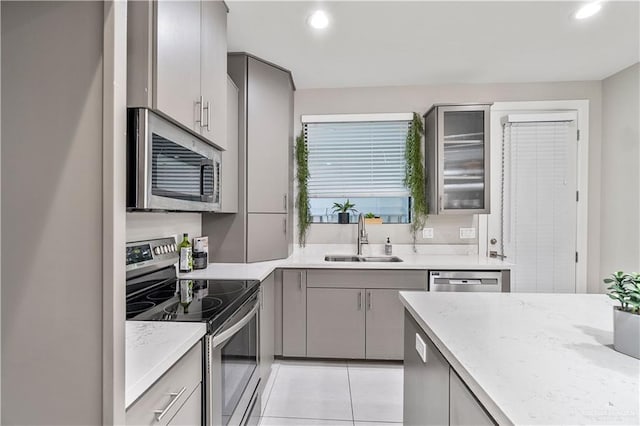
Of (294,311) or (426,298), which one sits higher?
(426,298)

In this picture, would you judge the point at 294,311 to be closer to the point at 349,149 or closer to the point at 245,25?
the point at 349,149

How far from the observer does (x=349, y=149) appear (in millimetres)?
3289

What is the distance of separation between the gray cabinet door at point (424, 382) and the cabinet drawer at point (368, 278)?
1150 millimetres

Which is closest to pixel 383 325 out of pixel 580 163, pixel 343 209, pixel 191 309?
pixel 343 209

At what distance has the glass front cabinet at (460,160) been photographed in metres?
2.86

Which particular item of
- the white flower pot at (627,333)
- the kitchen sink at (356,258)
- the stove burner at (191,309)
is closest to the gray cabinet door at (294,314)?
the kitchen sink at (356,258)

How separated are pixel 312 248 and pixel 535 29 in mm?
2542

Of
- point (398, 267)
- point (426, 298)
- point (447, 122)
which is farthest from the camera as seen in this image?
point (447, 122)

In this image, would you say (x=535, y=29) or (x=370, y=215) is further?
(x=370, y=215)

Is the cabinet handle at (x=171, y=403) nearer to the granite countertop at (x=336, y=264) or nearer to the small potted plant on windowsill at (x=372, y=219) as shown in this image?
the granite countertop at (x=336, y=264)

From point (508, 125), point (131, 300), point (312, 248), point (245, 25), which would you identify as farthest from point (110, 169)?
point (508, 125)

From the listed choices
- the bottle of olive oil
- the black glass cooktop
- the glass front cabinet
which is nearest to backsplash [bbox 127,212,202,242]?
the bottle of olive oil

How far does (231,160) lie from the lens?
7.95 feet

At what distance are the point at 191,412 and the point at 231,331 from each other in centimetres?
35
